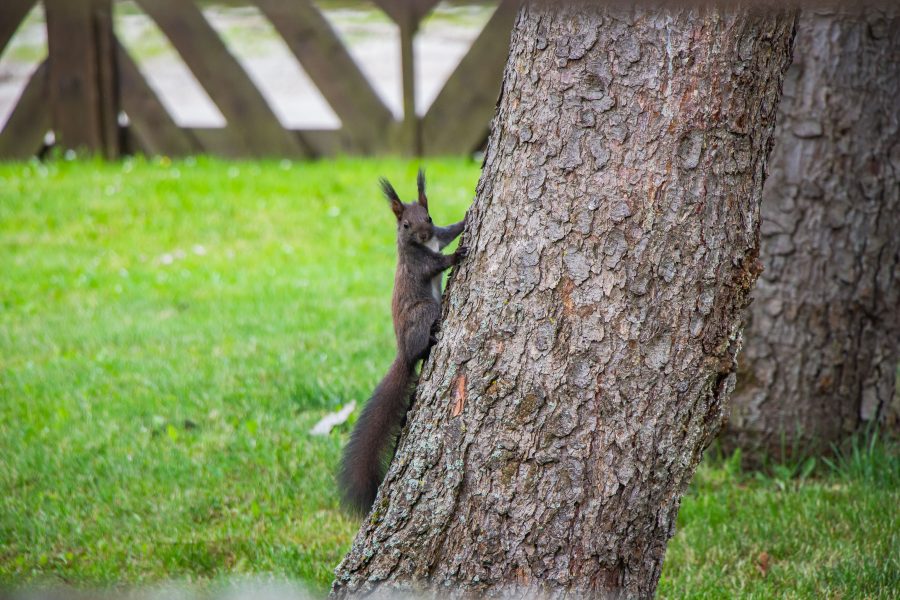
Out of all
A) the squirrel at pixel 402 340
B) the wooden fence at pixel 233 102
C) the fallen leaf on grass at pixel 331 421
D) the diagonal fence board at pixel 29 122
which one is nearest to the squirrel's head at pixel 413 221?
the squirrel at pixel 402 340

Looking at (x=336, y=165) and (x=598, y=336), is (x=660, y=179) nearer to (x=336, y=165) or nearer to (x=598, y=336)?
(x=598, y=336)

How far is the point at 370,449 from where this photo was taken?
2.88m

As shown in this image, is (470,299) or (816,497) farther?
(816,497)

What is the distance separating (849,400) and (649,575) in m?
2.07

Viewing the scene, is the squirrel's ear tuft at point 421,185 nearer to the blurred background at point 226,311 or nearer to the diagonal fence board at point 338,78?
the blurred background at point 226,311

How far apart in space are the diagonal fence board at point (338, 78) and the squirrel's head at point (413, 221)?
5.31m

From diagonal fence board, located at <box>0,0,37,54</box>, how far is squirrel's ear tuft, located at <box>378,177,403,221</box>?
2334 millimetres

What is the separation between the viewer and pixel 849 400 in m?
4.06

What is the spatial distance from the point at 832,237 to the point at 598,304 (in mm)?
2128

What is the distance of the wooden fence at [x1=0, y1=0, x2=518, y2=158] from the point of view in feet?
28.1

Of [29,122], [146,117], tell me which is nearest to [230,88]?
[146,117]

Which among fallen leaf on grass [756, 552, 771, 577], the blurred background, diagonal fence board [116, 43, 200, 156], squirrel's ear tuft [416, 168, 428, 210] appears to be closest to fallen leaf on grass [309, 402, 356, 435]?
the blurred background

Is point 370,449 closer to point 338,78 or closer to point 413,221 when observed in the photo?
point 413,221

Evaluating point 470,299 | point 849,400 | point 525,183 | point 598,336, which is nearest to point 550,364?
point 598,336
